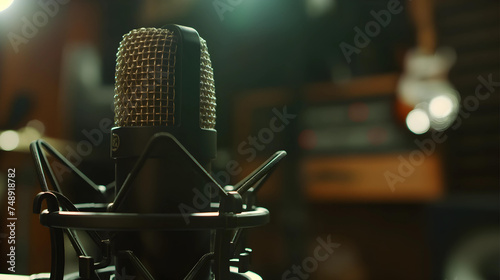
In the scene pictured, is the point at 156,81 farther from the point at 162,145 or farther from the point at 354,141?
the point at 354,141

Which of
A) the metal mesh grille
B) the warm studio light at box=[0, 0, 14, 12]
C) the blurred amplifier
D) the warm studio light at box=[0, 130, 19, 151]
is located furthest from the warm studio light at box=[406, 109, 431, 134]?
the metal mesh grille

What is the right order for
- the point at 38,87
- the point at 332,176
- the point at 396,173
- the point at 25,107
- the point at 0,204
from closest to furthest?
the point at 0,204 < the point at 25,107 < the point at 38,87 < the point at 396,173 < the point at 332,176

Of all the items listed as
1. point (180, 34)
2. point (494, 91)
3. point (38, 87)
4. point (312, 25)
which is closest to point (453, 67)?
point (494, 91)

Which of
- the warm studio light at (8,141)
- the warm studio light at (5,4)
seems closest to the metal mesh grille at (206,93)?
the warm studio light at (5,4)

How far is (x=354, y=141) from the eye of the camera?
10.4 feet

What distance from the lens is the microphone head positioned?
0.46 m

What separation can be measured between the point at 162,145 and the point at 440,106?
2906mm

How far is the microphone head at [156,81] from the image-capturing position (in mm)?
463

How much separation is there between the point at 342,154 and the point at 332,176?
163 millimetres

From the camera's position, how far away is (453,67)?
3223 millimetres

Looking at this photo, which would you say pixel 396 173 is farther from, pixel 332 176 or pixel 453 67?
pixel 453 67

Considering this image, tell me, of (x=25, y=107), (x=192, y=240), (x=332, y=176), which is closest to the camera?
(x=192, y=240)

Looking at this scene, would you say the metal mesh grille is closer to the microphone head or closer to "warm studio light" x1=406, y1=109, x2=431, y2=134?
the microphone head

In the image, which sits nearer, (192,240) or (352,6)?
(192,240)
